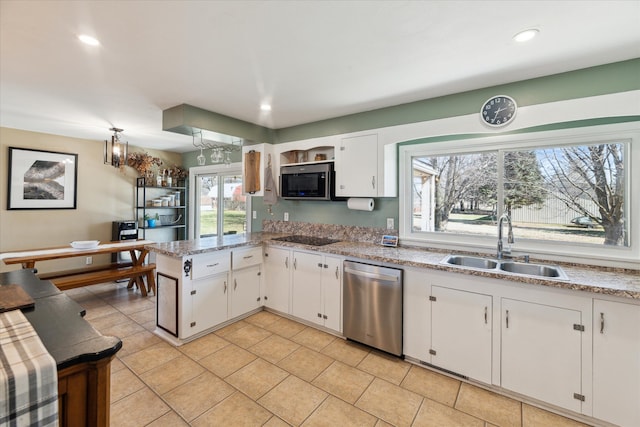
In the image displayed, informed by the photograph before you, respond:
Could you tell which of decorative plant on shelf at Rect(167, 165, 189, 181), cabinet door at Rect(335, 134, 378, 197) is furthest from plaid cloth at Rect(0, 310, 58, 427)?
decorative plant on shelf at Rect(167, 165, 189, 181)

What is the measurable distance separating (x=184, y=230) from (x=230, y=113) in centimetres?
359

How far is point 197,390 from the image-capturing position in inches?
83.1

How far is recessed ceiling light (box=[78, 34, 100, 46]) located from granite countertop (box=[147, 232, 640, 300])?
170cm

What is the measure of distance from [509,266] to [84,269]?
5.07m

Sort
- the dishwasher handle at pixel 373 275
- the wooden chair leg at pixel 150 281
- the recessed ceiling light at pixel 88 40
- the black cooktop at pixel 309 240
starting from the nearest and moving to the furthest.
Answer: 1. the recessed ceiling light at pixel 88 40
2. the dishwasher handle at pixel 373 275
3. the black cooktop at pixel 309 240
4. the wooden chair leg at pixel 150 281

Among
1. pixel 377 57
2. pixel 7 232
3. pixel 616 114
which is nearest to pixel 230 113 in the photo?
pixel 377 57

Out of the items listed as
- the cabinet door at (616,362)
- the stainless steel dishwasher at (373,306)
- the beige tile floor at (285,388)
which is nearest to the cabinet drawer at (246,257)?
the beige tile floor at (285,388)

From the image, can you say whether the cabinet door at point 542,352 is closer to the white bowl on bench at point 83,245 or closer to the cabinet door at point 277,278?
the cabinet door at point 277,278

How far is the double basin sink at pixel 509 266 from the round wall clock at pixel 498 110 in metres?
1.19

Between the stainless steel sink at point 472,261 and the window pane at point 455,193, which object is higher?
the window pane at point 455,193

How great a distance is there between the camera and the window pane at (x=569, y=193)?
7.25ft

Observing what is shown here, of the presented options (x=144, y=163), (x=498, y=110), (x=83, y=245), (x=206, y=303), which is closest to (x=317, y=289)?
(x=206, y=303)

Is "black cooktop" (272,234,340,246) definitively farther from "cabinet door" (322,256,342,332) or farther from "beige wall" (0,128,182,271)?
"beige wall" (0,128,182,271)

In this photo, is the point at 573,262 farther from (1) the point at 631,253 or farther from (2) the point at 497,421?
(2) the point at 497,421
